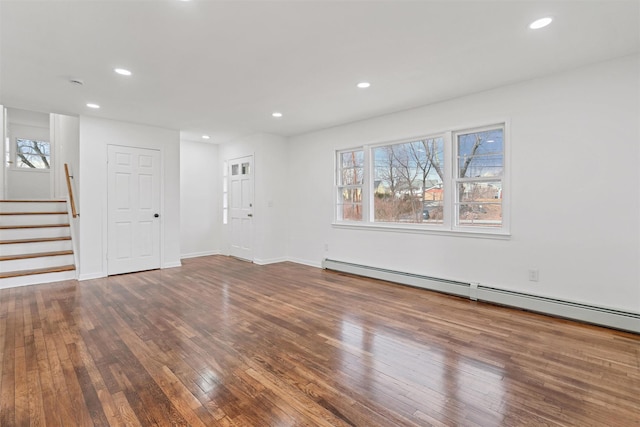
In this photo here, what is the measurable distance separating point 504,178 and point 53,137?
9340mm

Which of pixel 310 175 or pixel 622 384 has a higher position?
pixel 310 175

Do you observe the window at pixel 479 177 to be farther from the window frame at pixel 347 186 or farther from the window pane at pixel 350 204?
the window pane at pixel 350 204

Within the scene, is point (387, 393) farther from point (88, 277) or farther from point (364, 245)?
point (88, 277)

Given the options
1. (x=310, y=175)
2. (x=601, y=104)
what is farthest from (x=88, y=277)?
(x=601, y=104)

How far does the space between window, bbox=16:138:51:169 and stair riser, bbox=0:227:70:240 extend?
380 cm

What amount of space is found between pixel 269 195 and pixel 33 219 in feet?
13.4

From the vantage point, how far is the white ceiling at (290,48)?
222cm

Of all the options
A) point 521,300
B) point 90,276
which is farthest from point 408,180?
point 90,276

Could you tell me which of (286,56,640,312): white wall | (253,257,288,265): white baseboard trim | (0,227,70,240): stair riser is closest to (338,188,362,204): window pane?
(286,56,640,312): white wall

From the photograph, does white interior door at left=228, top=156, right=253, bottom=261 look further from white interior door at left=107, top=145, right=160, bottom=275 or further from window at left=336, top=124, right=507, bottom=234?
window at left=336, top=124, right=507, bottom=234

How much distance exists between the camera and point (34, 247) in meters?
4.95

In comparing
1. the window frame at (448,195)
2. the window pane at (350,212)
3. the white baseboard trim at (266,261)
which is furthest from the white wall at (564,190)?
the white baseboard trim at (266,261)

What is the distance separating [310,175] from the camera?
6.09 m

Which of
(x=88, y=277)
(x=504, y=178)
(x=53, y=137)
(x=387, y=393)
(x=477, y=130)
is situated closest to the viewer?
(x=387, y=393)
